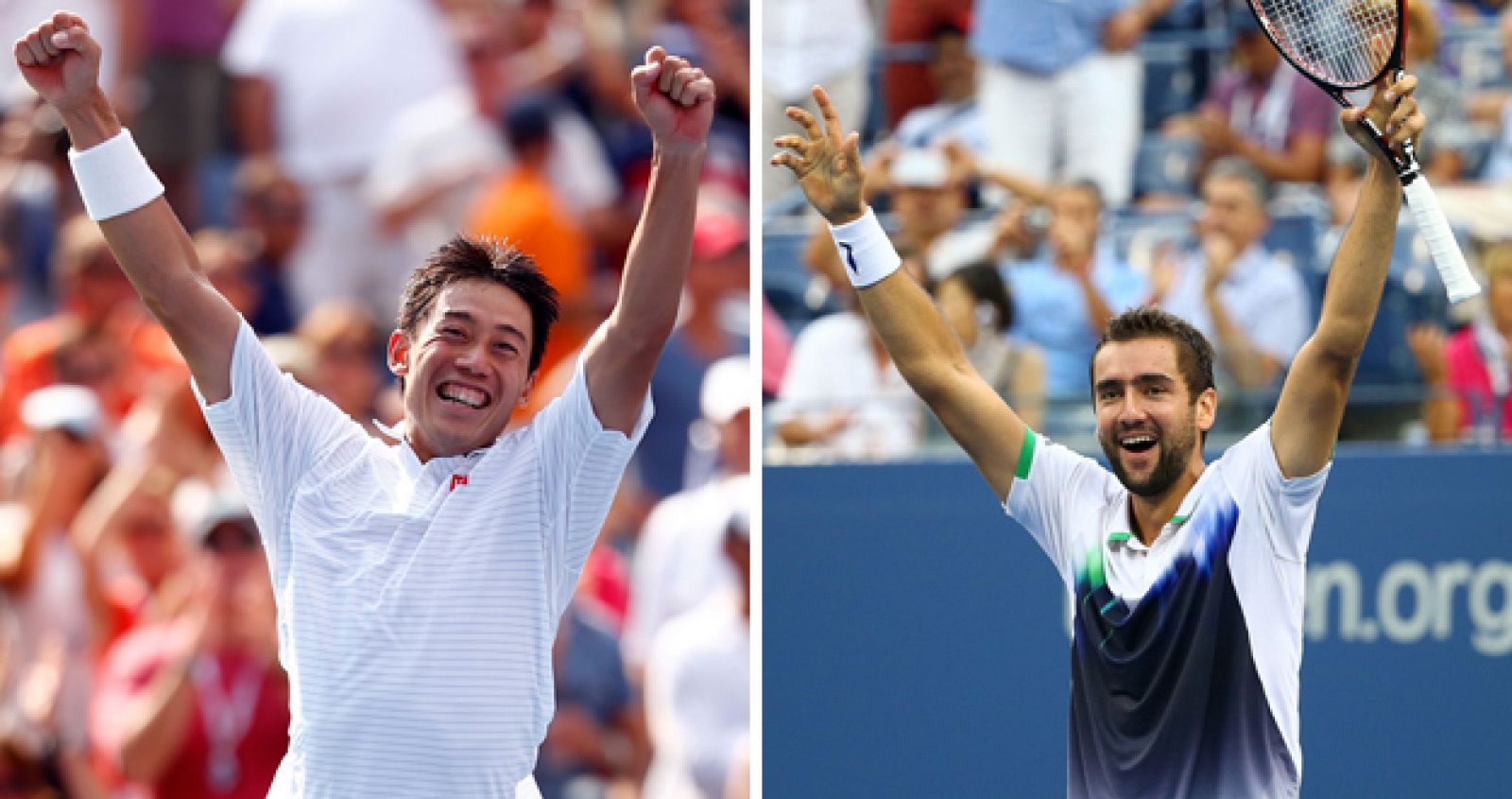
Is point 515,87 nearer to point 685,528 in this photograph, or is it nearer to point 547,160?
point 547,160

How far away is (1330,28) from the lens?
14.5 feet

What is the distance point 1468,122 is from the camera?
7.54 meters

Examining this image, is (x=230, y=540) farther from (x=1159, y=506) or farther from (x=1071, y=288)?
(x=1159, y=506)

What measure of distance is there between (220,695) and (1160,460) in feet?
11.6

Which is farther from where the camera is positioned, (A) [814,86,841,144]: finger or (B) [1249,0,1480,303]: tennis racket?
(A) [814,86,841,144]: finger

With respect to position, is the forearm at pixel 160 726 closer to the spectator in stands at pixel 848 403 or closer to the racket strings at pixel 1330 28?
the spectator in stands at pixel 848 403

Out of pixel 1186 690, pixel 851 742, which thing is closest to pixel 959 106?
pixel 851 742

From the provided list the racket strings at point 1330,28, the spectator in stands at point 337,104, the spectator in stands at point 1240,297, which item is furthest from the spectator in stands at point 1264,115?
the racket strings at point 1330,28

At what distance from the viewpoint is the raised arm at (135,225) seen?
3.62m

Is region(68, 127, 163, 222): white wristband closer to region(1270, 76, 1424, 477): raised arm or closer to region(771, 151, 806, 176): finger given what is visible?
region(771, 151, 806, 176): finger

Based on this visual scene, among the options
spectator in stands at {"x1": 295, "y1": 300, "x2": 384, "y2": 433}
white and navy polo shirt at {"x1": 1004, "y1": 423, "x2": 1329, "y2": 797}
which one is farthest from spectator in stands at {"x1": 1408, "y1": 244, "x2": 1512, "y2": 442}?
spectator in stands at {"x1": 295, "y1": 300, "x2": 384, "y2": 433}

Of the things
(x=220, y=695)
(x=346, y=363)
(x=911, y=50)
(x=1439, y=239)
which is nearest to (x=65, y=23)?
(x=1439, y=239)

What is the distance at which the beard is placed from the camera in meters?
3.94

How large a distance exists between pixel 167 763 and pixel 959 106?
11.7 ft
